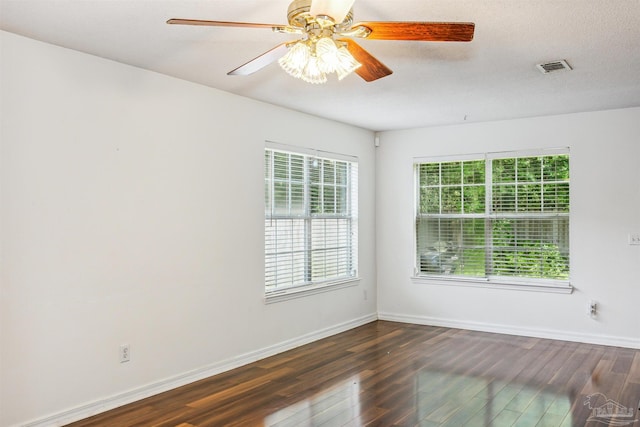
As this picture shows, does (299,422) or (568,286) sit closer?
(299,422)

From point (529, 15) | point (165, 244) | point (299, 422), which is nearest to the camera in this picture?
point (529, 15)

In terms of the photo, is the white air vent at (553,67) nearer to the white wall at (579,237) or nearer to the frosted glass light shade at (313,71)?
the white wall at (579,237)

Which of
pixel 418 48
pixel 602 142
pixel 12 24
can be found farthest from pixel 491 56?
pixel 12 24

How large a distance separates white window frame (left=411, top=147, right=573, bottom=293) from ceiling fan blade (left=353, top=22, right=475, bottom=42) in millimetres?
3750

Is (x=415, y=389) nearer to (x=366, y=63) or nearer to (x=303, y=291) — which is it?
(x=303, y=291)

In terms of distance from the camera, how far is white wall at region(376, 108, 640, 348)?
5129 millimetres

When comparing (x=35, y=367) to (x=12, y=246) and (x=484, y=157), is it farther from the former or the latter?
(x=484, y=157)

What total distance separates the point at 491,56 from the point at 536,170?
8.10 feet

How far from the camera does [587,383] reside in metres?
4.03

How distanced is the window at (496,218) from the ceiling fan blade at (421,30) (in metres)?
3.76

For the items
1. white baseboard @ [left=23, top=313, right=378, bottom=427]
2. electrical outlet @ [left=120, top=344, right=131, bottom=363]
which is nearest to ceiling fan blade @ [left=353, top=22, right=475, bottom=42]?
electrical outlet @ [left=120, top=344, right=131, bottom=363]

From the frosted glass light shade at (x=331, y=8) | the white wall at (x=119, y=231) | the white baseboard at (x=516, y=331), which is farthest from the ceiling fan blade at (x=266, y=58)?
the white baseboard at (x=516, y=331)

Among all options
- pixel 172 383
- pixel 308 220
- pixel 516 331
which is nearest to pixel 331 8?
pixel 172 383

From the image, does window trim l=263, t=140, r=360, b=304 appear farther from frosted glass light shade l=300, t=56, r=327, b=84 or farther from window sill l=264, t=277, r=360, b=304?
frosted glass light shade l=300, t=56, r=327, b=84
